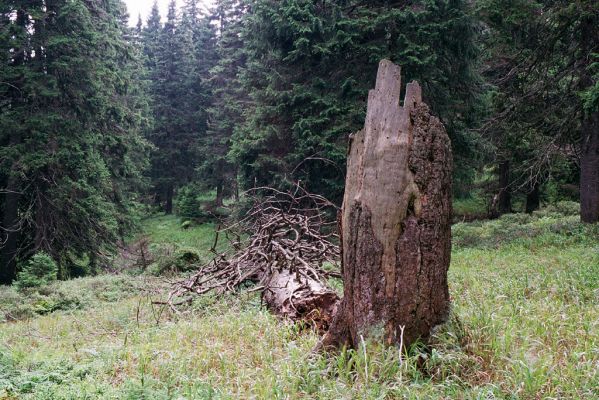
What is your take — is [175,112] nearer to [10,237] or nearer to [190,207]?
[190,207]

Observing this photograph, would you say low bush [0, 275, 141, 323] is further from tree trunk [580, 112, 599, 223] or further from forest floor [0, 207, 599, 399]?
tree trunk [580, 112, 599, 223]

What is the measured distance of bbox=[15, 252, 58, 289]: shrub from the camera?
1177 centimetres

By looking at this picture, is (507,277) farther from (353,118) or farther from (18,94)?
(18,94)

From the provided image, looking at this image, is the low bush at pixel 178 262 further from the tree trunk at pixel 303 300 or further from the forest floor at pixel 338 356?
the tree trunk at pixel 303 300

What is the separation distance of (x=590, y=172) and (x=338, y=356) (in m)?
10.8

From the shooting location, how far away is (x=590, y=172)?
38.2 feet

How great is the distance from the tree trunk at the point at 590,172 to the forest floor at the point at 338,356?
16.0ft

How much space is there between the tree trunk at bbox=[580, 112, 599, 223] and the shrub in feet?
45.7

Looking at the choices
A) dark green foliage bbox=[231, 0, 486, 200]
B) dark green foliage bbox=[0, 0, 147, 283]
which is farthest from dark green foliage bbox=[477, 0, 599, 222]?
dark green foliage bbox=[0, 0, 147, 283]

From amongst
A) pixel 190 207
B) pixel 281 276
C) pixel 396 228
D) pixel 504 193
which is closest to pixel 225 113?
pixel 190 207

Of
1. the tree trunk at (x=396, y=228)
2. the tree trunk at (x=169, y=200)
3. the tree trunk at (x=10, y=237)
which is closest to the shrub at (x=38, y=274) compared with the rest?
the tree trunk at (x=10, y=237)

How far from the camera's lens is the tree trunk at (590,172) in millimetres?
11578

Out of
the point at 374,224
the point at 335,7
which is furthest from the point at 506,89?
the point at 374,224

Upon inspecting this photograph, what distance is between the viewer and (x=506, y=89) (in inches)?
563
